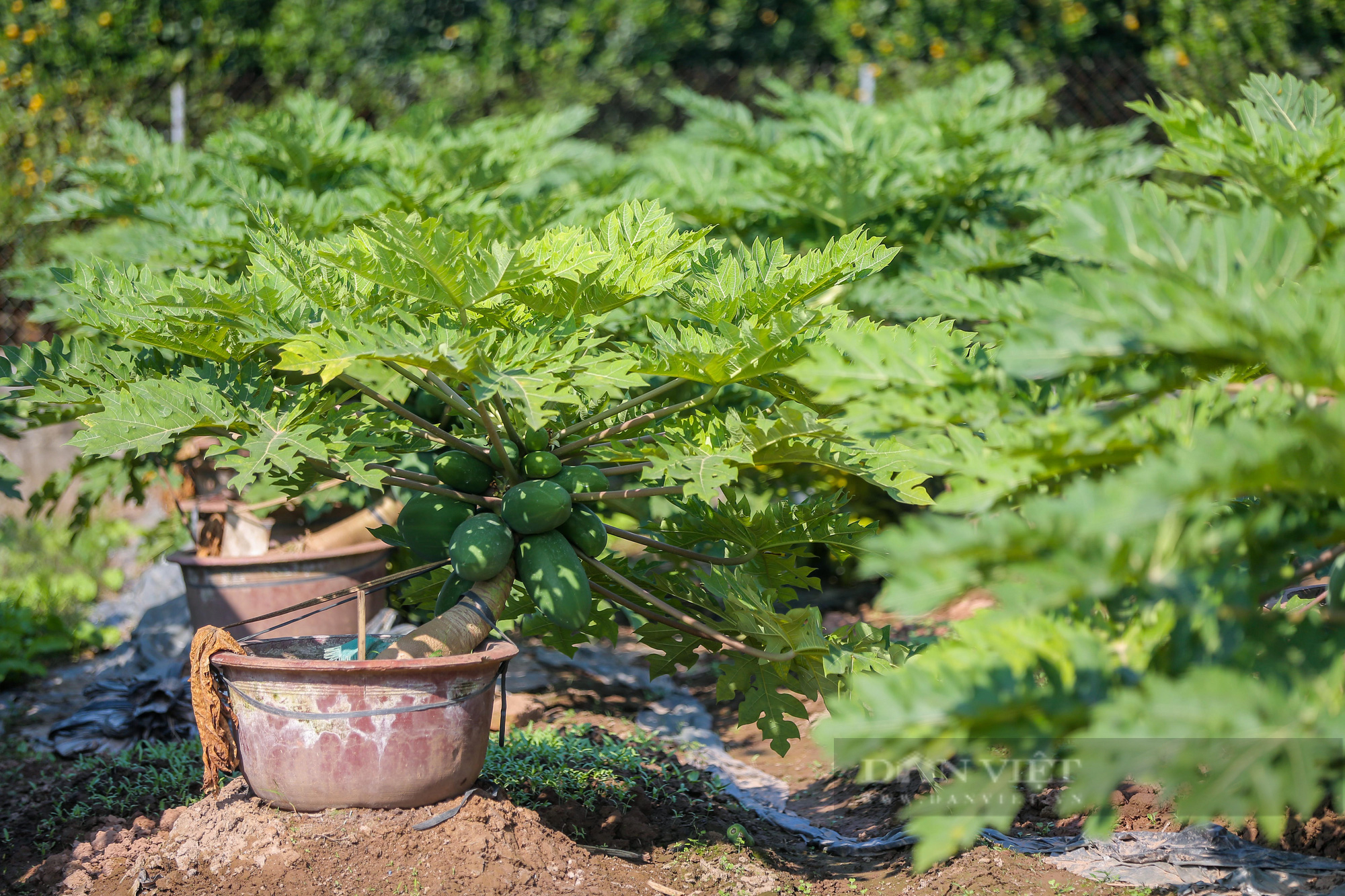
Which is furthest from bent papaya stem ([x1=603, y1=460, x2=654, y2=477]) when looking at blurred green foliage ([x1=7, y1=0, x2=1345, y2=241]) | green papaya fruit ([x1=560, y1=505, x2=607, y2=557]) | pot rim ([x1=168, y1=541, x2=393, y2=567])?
blurred green foliage ([x1=7, y1=0, x2=1345, y2=241])

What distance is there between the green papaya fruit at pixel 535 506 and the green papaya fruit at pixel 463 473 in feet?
0.54

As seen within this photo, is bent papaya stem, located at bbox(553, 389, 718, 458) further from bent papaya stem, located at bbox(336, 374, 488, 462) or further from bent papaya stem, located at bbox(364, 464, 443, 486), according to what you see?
bent papaya stem, located at bbox(364, 464, 443, 486)

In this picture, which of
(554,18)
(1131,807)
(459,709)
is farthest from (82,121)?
(1131,807)

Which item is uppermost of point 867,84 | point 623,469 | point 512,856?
point 867,84

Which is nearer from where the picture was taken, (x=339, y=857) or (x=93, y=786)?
(x=339, y=857)

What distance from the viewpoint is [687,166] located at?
4781 mm

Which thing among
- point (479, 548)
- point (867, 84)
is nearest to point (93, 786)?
point (479, 548)

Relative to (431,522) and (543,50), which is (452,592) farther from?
(543,50)

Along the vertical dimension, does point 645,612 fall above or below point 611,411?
below

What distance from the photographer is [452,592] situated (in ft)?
7.56

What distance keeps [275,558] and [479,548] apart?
1580mm

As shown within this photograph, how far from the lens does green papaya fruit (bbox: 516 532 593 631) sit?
2068 mm

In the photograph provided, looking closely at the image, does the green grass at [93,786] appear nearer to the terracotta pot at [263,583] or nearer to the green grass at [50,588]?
the terracotta pot at [263,583]

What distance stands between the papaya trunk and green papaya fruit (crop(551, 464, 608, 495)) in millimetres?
277
